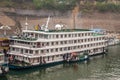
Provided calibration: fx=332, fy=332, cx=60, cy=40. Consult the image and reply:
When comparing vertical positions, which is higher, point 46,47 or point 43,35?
point 43,35

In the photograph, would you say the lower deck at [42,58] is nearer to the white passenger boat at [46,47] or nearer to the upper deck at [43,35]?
the white passenger boat at [46,47]

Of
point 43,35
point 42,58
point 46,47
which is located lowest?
point 42,58

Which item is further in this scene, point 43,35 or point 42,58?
point 43,35

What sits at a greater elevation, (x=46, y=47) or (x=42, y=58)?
(x=46, y=47)

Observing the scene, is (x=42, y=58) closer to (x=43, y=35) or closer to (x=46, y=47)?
(x=46, y=47)

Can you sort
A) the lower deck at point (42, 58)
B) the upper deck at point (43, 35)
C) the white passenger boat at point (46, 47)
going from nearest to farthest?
the lower deck at point (42, 58), the white passenger boat at point (46, 47), the upper deck at point (43, 35)

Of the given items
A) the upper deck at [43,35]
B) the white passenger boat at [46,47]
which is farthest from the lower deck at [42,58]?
the upper deck at [43,35]

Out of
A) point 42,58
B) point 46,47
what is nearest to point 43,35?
point 46,47

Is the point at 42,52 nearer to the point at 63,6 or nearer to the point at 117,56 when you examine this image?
the point at 117,56

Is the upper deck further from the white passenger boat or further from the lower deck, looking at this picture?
the lower deck

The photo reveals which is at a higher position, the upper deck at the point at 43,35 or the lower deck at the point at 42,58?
the upper deck at the point at 43,35

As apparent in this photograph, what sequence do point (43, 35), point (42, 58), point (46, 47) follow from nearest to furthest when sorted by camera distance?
point (42, 58), point (46, 47), point (43, 35)

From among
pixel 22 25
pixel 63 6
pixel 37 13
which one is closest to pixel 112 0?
pixel 63 6

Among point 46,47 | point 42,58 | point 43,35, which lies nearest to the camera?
point 42,58
